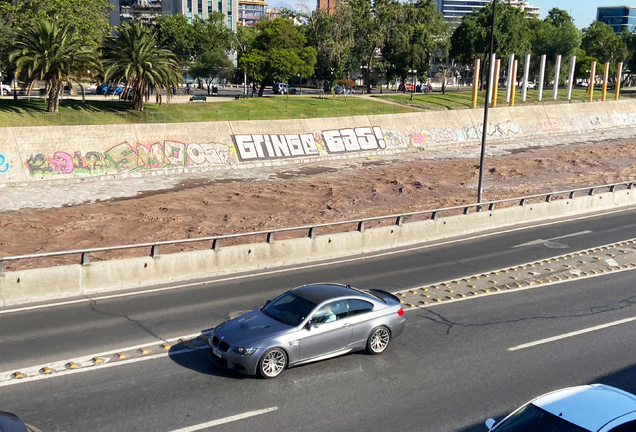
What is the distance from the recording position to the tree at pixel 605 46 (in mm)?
102875

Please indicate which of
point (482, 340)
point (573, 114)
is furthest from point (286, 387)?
point (573, 114)

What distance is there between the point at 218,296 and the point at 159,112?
3282 centimetres

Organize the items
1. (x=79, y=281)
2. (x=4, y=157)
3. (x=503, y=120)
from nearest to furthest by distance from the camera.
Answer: (x=79, y=281) → (x=4, y=157) → (x=503, y=120)

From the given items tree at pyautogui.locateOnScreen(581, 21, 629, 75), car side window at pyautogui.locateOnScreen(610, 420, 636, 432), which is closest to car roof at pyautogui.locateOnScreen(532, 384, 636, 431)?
car side window at pyautogui.locateOnScreen(610, 420, 636, 432)

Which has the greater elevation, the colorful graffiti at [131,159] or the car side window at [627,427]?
the car side window at [627,427]

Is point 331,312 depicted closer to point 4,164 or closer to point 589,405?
point 589,405

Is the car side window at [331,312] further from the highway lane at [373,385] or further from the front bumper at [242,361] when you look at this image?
the front bumper at [242,361]

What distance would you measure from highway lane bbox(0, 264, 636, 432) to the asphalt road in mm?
32

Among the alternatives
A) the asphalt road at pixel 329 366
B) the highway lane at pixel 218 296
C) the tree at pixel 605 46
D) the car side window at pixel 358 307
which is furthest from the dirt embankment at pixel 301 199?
the tree at pixel 605 46

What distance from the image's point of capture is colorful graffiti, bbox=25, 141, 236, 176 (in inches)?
1451

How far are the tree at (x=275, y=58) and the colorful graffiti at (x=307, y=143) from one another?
1827 centimetres

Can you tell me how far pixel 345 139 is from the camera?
5062cm

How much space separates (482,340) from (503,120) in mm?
52248

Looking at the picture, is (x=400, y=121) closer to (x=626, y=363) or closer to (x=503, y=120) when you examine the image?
(x=503, y=120)
